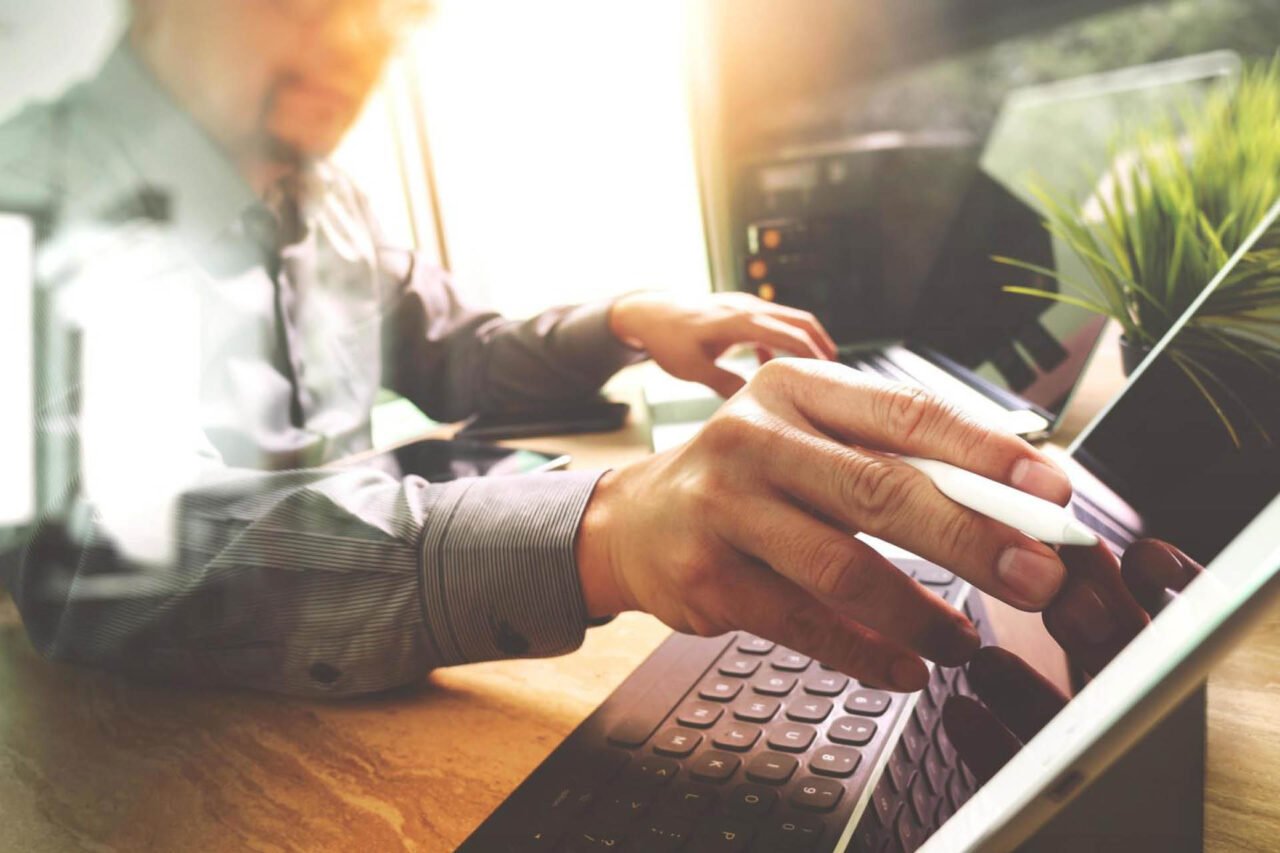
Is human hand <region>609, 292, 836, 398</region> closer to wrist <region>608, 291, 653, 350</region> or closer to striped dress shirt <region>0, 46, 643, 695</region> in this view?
wrist <region>608, 291, 653, 350</region>

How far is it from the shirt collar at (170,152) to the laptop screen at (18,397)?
0.13m

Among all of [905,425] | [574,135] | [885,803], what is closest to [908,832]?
[885,803]

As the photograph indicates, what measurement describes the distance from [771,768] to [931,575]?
0.49ft

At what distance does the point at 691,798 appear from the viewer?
23cm

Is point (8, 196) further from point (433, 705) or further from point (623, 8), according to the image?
point (623, 8)

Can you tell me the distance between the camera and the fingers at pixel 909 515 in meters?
0.21

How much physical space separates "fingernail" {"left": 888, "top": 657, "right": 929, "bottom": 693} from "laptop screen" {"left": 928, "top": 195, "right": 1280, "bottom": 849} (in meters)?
0.05

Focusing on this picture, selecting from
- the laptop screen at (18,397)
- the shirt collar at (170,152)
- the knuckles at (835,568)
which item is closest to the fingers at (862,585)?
the knuckles at (835,568)

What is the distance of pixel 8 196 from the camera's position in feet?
1.08

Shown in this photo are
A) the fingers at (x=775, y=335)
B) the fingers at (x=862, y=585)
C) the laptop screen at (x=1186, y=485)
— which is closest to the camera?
the laptop screen at (x=1186, y=485)

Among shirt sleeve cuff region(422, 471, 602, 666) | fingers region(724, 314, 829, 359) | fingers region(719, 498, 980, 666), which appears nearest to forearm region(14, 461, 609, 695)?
shirt sleeve cuff region(422, 471, 602, 666)

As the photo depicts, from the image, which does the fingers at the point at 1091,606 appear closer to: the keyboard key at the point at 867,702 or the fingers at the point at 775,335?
the keyboard key at the point at 867,702

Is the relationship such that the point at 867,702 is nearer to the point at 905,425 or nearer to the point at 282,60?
the point at 905,425

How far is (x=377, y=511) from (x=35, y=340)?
18cm
